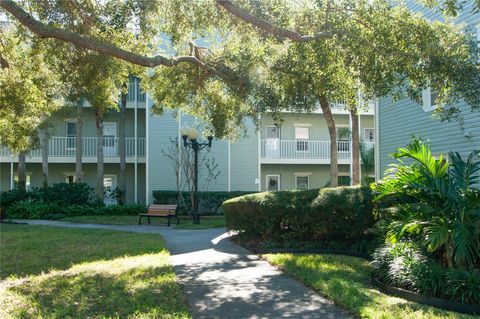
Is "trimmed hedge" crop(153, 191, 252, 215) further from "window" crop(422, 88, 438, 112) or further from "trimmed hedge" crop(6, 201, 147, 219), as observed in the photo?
"window" crop(422, 88, 438, 112)

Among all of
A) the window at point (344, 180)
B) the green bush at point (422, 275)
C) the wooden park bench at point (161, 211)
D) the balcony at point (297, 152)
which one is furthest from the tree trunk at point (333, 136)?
the window at point (344, 180)

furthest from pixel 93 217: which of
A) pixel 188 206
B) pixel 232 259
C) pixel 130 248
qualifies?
pixel 232 259

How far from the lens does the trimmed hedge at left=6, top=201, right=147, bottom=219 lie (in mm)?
21594

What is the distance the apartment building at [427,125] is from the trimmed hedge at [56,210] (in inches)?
431

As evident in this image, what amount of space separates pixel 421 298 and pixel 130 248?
675cm

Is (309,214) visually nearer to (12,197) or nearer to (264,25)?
(264,25)

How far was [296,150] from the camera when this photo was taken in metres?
27.7

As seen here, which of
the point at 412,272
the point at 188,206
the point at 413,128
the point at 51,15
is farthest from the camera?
the point at 188,206

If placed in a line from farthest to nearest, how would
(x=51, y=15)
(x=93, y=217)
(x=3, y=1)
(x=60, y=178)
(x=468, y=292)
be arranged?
(x=60, y=178), (x=93, y=217), (x=51, y=15), (x=3, y=1), (x=468, y=292)

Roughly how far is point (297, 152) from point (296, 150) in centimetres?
13

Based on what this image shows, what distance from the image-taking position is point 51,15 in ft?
37.0

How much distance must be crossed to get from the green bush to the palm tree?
8.4 inches

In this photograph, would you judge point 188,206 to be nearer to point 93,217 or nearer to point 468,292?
point 93,217

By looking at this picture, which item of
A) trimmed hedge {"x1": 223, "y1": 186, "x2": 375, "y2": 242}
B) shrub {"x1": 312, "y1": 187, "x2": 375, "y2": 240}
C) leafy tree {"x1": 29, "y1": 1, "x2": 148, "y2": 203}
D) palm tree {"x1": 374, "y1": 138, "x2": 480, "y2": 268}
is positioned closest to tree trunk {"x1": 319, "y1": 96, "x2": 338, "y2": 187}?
trimmed hedge {"x1": 223, "y1": 186, "x2": 375, "y2": 242}
